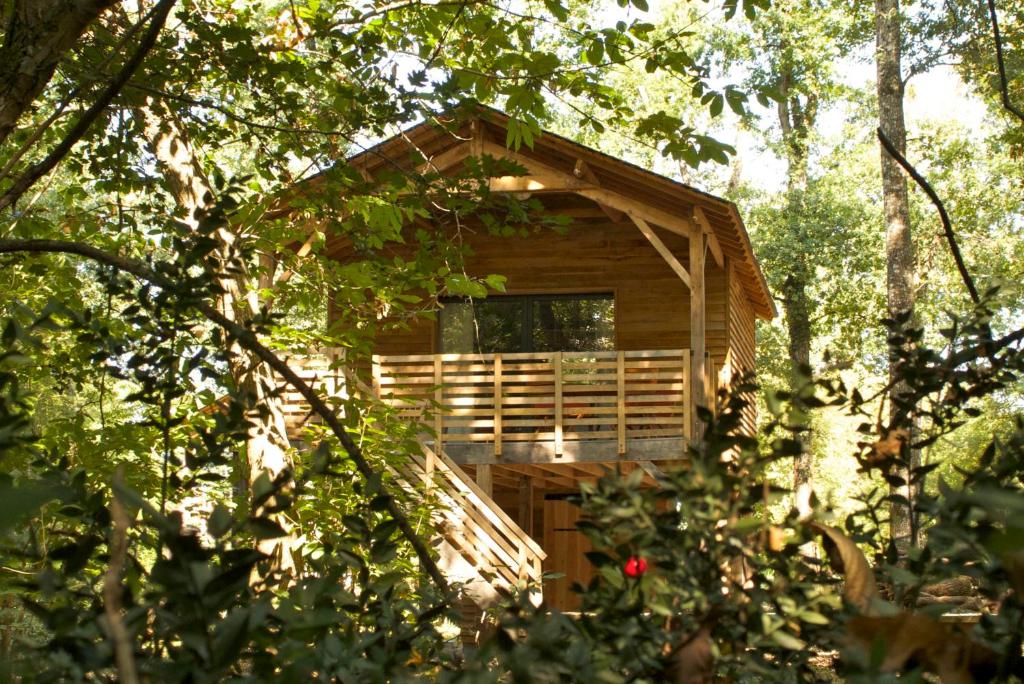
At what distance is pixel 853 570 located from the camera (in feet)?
3.67

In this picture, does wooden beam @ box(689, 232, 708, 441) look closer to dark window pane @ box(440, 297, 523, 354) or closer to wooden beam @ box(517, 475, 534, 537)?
dark window pane @ box(440, 297, 523, 354)

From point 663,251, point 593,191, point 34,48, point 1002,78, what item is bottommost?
point 1002,78

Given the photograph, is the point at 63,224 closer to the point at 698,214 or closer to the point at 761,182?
the point at 698,214

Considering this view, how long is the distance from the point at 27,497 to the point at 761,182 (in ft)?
113

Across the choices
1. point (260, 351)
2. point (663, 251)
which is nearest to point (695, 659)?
point (260, 351)

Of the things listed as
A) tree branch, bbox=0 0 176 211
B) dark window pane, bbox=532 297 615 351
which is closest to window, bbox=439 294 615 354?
dark window pane, bbox=532 297 615 351

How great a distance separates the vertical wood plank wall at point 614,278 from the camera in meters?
15.8

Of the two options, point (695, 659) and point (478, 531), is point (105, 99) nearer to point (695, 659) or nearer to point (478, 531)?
point (695, 659)

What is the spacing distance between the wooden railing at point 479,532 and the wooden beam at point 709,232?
13.4 feet

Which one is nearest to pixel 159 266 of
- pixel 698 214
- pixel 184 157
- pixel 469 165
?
pixel 469 165

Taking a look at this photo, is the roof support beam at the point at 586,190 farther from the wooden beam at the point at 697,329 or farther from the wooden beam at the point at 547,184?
the wooden beam at the point at 697,329

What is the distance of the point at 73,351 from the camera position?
17.3 ft

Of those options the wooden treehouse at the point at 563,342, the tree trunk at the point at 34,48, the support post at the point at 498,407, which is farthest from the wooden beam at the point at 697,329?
the tree trunk at the point at 34,48

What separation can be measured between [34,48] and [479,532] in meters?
10.3
